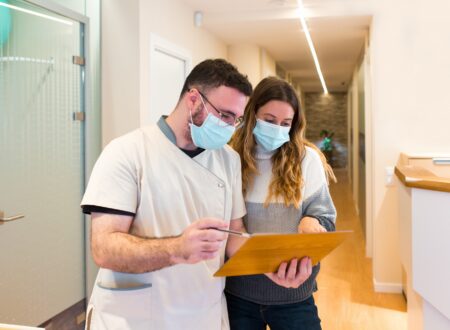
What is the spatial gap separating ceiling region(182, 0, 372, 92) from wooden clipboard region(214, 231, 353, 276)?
3439 millimetres

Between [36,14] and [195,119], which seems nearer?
[195,119]

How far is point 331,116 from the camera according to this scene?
15789 millimetres

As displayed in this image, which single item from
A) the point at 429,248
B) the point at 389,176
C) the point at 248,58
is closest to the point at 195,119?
the point at 429,248

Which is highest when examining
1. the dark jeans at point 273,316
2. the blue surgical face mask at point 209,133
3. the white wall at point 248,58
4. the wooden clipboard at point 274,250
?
the white wall at point 248,58

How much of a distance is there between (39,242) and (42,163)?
48 cm

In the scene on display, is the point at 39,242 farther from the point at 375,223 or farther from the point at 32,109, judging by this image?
the point at 375,223

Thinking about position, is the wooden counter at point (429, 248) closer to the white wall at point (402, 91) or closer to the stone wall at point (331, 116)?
the white wall at point (402, 91)

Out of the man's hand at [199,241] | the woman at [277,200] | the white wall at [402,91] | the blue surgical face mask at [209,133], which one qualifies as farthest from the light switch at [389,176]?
the man's hand at [199,241]

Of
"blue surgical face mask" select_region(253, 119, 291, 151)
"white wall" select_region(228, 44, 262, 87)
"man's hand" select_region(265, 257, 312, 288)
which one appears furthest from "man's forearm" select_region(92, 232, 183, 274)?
"white wall" select_region(228, 44, 262, 87)

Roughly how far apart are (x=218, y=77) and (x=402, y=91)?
2986 millimetres

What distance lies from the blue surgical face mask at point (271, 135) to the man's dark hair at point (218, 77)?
268 mm

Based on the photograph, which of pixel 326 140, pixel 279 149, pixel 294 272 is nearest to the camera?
pixel 294 272

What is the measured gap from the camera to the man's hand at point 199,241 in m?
1.10

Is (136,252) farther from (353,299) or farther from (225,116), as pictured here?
(353,299)
